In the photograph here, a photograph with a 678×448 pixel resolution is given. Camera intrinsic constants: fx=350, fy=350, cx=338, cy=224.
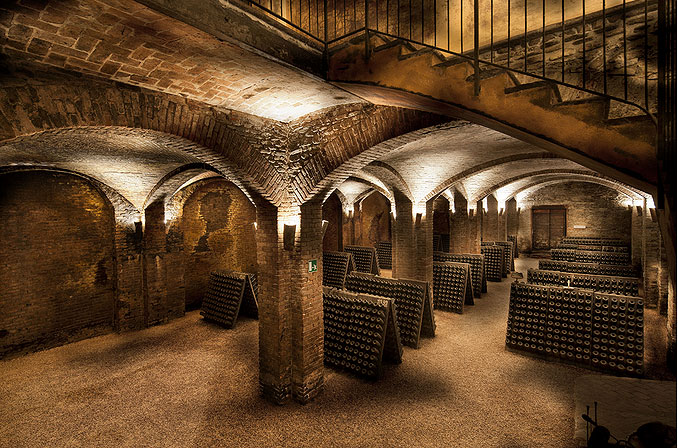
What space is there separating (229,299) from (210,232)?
245cm

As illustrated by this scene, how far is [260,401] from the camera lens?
5.25 m

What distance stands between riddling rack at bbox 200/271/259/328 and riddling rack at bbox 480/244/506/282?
8.65 meters

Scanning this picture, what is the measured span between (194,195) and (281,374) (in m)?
6.23

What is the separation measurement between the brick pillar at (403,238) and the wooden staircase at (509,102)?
5804mm

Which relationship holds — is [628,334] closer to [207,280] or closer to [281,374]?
[281,374]

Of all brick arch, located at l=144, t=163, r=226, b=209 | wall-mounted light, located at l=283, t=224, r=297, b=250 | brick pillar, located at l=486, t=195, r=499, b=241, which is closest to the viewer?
wall-mounted light, located at l=283, t=224, r=297, b=250

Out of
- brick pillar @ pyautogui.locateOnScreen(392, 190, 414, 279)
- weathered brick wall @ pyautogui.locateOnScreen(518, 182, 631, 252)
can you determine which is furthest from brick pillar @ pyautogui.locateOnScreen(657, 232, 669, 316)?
weathered brick wall @ pyautogui.locateOnScreen(518, 182, 631, 252)

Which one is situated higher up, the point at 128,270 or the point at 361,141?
the point at 361,141

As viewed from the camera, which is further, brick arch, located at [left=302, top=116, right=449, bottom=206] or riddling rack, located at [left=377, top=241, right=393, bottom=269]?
riddling rack, located at [left=377, top=241, right=393, bottom=269]

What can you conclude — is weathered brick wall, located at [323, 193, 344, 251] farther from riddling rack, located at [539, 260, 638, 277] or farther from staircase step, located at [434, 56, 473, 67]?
staircase step, located at [434, 56, 473, 67]

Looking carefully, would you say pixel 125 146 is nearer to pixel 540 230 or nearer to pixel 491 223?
pixel 491 223

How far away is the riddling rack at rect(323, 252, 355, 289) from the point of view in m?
11.3

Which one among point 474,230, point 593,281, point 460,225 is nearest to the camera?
point 593,281

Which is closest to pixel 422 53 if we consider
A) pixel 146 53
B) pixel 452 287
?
pixel 146 53
